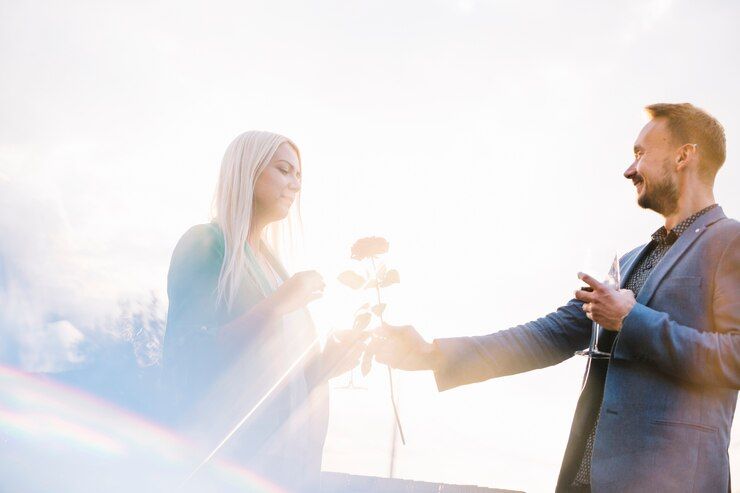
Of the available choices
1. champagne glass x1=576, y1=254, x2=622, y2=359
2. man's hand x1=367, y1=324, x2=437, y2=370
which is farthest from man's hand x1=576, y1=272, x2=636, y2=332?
man's hand x1=367, y1=324, x2=437, y2=370

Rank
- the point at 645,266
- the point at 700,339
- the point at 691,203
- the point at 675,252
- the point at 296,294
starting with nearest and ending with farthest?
the point at 700,339 → the point at 296,294 → the point at 675,252 → the point at 691,203 → the point at 645,266

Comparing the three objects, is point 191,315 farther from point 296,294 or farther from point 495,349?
point 495,349

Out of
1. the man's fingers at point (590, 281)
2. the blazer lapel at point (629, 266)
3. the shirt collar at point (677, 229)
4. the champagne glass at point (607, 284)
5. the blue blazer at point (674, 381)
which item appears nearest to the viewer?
the blue blazer at point (674, 381)

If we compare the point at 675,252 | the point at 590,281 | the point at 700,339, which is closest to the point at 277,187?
the point at 590,281

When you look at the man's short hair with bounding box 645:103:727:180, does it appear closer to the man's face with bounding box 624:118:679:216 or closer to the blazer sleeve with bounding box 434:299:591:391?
the man's face with bounding box 624:118:679:216

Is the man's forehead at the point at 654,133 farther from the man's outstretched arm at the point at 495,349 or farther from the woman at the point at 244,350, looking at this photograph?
the woman at the point at 244,350

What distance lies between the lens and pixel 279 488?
2.68 meters

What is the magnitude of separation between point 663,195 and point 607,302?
927mm

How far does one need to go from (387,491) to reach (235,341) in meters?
4.49

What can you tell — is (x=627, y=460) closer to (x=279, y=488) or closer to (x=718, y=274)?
(x=718, y=274)

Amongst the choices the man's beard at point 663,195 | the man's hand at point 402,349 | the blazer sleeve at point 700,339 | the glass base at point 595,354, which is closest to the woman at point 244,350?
the man's hand at point 402,349

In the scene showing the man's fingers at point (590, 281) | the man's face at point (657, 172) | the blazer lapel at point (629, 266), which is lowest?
the man's fingers at point (590, 281)

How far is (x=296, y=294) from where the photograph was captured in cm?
271

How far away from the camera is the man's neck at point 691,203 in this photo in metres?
3.11
